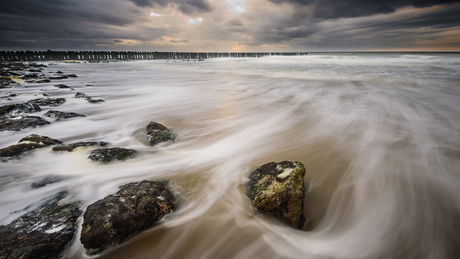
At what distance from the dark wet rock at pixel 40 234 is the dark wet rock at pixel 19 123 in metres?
3.79

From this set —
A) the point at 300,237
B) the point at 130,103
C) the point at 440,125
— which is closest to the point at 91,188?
the point at 300,237

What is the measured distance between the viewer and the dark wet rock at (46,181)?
8.67 feet

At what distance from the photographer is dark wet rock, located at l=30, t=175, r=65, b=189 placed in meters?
2.64

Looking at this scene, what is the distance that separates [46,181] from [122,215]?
1.80 m

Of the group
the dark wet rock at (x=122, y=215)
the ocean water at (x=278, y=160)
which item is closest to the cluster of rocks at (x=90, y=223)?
the dark wet rock at (x=122, y=215)

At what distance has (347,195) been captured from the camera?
8.21 feet

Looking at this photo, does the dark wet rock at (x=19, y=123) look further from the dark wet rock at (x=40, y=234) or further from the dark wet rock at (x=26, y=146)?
the dark wet rock at (x=40, y=234)

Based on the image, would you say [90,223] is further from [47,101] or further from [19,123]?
[47,101]

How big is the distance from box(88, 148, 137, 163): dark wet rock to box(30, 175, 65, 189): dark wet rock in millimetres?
493

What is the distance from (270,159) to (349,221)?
4.79 feet

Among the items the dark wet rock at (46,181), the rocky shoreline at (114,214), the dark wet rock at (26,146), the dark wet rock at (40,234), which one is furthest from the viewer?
the dark wet rock at (26,146)

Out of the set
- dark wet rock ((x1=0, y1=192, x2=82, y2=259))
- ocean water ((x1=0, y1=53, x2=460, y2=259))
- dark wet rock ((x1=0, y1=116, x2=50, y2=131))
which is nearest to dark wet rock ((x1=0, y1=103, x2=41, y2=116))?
dark wet rock ((x1=0, y1=116, x2=50, y2=131))

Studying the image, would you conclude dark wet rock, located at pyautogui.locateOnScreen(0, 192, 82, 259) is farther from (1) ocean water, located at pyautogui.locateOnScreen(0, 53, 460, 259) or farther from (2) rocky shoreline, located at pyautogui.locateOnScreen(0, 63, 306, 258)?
(1) ocean water, located at pyautogui.locateOnScreen(0, 53, 460, 259)

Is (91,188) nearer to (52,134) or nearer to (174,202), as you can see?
(174,202)
